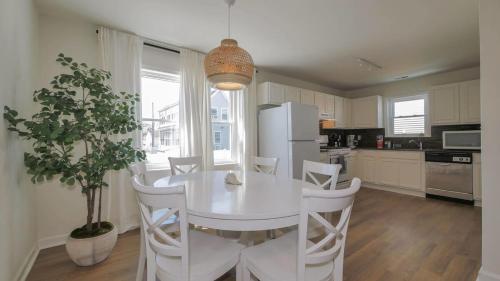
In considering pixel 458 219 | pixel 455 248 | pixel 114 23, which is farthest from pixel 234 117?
pixel 458 219

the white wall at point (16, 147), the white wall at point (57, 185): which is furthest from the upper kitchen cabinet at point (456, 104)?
the white wall at point (16, 147)

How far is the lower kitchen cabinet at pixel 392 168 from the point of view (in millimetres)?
4051

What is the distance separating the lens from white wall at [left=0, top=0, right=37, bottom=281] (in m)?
1.40

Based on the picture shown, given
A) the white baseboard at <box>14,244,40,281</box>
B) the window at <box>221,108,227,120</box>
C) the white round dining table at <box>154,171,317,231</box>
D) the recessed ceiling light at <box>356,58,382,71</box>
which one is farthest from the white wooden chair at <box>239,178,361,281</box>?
the recessed ceiling light at <box>356,58,382,71</box>

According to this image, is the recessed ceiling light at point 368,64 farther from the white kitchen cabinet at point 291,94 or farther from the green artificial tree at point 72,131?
the green artificial tree at point 72,131

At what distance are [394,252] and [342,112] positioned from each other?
3729mm

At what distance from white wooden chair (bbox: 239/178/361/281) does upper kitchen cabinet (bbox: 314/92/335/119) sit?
3726 millimetres

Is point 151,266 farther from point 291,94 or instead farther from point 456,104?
point 456,104

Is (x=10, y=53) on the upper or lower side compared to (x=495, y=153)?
upper

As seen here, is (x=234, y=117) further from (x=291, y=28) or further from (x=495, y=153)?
(x=495, y=153)

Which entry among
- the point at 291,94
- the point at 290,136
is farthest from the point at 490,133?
the point at 291,94

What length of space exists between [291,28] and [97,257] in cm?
306

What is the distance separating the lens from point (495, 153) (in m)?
1.53

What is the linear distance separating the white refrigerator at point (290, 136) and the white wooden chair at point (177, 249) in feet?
7.51
